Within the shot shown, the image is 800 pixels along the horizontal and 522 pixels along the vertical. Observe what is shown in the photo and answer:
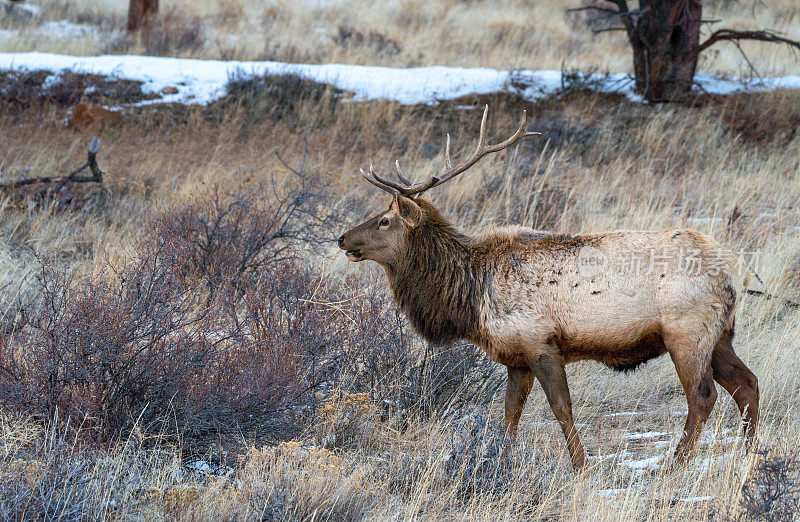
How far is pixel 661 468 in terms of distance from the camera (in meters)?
4.27

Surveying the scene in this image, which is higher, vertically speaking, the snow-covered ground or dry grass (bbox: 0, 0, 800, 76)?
dry grass (bbox: 0, 0, 800, 76)

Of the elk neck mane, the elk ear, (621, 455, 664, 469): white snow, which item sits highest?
the elk ear

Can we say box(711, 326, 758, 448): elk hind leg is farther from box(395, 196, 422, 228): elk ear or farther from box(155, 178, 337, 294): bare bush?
box(155, 178, 337, 294): bare bush

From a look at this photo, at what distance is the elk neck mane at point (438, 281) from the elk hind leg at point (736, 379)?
148cm

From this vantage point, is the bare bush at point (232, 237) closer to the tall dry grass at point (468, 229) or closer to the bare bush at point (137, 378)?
the tall dry grass at point (468, 229)

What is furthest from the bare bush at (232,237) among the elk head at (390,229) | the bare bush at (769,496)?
the bare bush at (769,496)

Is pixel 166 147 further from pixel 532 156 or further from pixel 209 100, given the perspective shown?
pixel 532 156

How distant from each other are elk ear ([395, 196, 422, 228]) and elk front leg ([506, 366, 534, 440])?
1103 millimetres

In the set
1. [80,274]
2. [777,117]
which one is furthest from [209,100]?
[777,117]

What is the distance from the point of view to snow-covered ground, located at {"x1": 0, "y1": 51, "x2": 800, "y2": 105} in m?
11.9

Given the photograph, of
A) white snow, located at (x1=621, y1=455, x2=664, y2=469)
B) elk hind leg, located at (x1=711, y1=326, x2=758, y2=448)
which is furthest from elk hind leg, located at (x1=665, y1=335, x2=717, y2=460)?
elk hind leg, located at (x1=711, y1=326, x2=758, y2=448)

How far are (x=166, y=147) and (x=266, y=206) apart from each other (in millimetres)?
3317

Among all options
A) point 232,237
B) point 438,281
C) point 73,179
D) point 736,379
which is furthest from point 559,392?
point 73,179

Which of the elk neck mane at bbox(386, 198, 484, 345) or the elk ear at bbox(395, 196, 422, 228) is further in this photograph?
the elk ear at bbox(395, 196, 422, 228)
